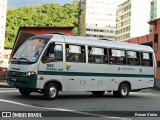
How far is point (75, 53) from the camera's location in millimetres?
17016

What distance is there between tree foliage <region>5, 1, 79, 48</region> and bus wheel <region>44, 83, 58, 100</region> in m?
83.4

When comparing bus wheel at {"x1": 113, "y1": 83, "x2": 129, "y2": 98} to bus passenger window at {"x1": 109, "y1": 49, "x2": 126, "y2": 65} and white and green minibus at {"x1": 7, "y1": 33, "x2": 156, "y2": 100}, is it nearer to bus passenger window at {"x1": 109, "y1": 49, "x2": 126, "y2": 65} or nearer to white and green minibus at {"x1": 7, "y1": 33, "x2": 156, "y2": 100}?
white and green minibus at {"x1": 7, "y1": 33, "x2": 156, "y2": 100}

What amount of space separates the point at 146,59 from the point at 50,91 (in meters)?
8.04

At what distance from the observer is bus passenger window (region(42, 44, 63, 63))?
51.0ft

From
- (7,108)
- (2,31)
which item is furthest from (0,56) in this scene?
(7,108)

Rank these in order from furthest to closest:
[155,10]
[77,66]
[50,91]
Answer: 1. [155,10]
2. [77,66]
3. [50,91]

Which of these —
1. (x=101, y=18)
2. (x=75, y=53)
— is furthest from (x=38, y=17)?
(x=101, y=18)

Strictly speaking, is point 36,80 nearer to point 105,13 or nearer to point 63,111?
point 63,111

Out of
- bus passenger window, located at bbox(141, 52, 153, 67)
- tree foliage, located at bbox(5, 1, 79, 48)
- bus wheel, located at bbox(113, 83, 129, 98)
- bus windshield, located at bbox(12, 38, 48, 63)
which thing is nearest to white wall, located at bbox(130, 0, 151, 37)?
tree foliage, located at bbox(5, 1, 79, 48)

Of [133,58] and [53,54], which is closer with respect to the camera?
[53,54]

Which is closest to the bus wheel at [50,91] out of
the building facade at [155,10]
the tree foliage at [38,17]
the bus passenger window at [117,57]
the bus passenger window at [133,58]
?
the bus passenger window at [117,57]

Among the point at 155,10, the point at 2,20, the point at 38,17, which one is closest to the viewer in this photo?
the point at 38,17

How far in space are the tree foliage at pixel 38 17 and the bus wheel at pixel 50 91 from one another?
83412mm

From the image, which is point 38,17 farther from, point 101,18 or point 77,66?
point 101,18
